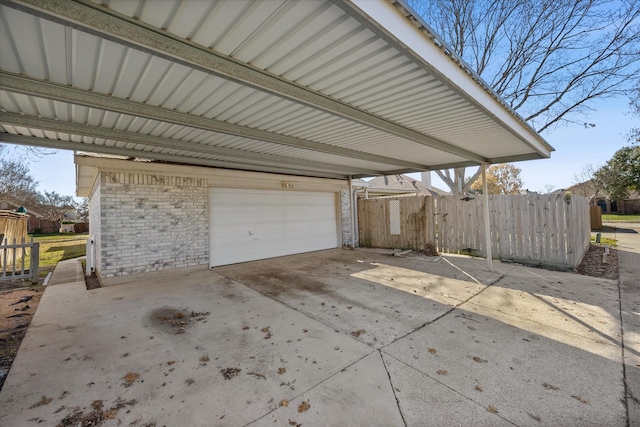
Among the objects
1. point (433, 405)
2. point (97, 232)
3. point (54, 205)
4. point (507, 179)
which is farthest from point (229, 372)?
point (54, 205)

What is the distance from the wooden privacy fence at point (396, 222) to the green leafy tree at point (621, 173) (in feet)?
82.4

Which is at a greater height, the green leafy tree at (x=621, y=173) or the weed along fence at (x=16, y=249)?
the green leafy tree at (x=621, y=173)

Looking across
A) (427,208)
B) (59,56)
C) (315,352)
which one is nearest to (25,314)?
(59,56)

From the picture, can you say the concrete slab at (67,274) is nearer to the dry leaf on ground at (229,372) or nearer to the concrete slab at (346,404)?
the dry leaf on ground at (229,372)

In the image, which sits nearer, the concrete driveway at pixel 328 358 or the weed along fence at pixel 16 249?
the concrete driveway at pixel 328 358

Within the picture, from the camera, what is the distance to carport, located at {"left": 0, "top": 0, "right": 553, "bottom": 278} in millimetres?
1883

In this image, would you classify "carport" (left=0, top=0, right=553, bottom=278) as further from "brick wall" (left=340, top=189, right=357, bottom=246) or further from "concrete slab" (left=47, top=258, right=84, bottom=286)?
"brick wall" (left=340, top=189, right=357, bottom=246)

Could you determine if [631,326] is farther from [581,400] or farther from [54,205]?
[54,205]

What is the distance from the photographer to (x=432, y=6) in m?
10.9

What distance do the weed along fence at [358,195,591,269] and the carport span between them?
2244 mm

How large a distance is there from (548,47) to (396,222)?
30.5ft

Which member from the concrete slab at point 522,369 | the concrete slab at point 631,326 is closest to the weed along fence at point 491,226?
the concrete slab at point 631,326

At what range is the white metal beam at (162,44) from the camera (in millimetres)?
1687

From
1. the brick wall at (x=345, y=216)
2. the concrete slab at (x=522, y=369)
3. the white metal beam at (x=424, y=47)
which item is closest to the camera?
the white metal beam at (x=424, y=47)
